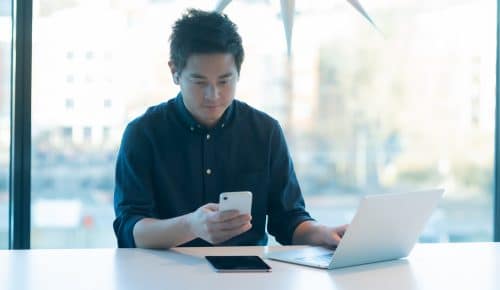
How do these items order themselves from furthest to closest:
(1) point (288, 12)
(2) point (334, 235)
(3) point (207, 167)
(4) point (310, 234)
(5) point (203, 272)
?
(1) point (288, 12), (3) point (207, 167), (4) point (310, 234), (2) point (334, 235), (5) point (203, 272)

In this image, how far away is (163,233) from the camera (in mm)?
1856

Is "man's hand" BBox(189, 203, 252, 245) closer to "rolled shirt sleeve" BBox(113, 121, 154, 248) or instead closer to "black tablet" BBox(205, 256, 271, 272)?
"black tablet" BBox(205, 256, 271, 272)

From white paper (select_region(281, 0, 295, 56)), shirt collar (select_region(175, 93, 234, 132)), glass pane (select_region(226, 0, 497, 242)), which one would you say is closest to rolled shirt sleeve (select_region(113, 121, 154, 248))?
shirt collar (select_region(175, 93, 234, 132))

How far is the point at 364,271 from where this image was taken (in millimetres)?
1672

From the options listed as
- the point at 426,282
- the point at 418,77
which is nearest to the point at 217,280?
the point at 426,282

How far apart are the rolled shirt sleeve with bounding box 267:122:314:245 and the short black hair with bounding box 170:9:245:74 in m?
0.30

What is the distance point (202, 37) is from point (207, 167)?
0.39m

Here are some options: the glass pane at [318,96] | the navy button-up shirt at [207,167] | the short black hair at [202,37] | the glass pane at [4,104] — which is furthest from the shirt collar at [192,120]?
the glass pane at [4,104]

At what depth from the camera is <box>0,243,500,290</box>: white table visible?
1.50 m

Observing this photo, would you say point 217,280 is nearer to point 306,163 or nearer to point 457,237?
point 306,163

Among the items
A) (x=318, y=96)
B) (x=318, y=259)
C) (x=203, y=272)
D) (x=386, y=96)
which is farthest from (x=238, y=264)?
(x=386, y=96)

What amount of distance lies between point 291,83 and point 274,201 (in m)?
0.93

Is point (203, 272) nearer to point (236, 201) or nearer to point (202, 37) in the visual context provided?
point (236, 201)

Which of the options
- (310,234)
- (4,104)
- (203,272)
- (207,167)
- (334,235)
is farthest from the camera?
(4,104)
